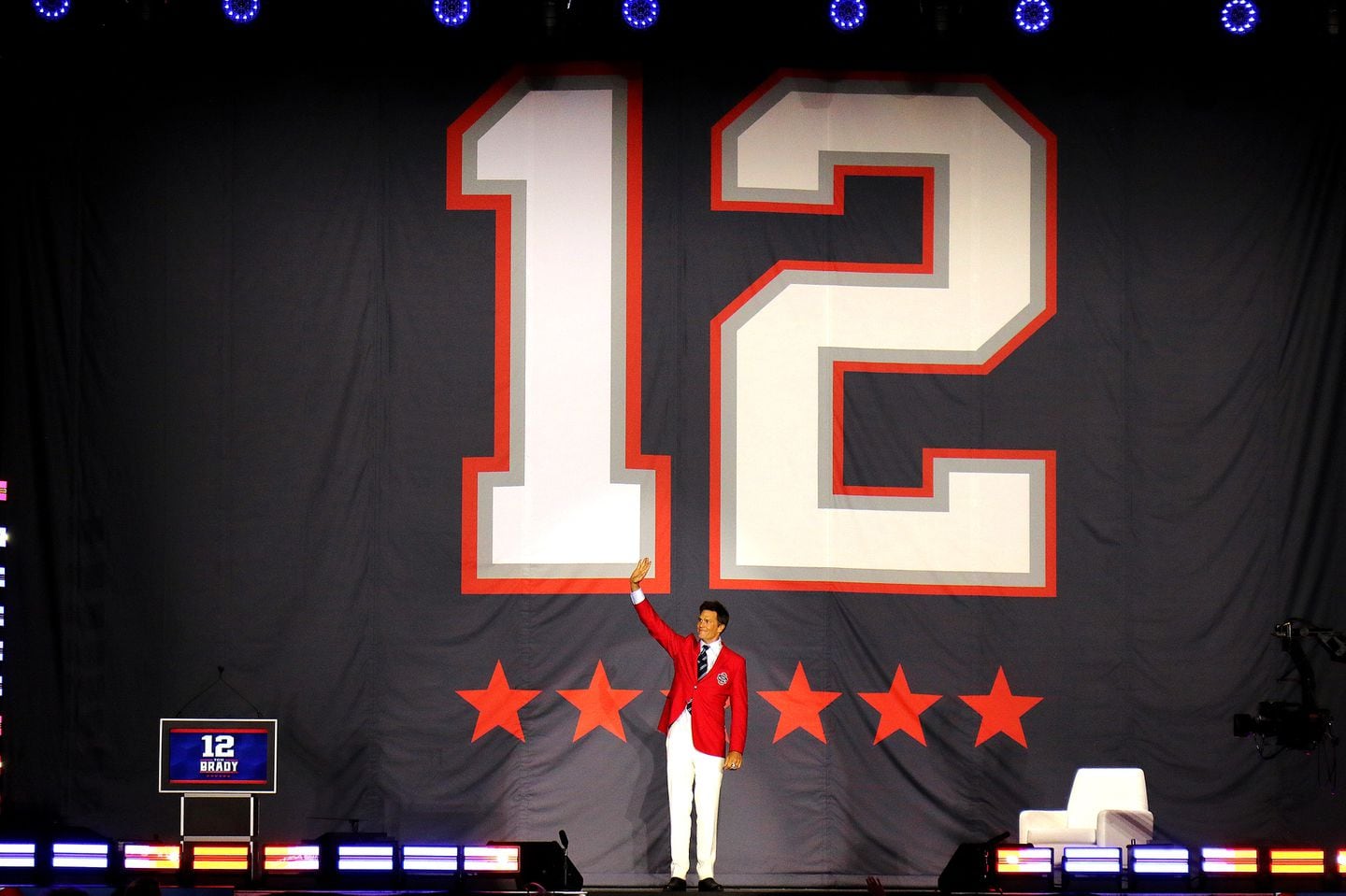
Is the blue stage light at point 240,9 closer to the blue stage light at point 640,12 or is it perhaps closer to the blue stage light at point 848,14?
the blue stage light at point 640,12

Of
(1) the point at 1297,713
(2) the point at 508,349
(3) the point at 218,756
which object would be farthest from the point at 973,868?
(2) the point at 508,349

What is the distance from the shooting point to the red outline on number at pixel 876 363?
8.56m

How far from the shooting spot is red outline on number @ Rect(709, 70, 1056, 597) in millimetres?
8562

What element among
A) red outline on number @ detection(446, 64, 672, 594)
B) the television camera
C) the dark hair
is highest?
red outline on number @ detection(446, 64, 672, 594)

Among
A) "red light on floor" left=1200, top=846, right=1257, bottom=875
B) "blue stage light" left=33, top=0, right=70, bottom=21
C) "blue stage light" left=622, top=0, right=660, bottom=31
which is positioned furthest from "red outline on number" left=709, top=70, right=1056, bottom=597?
"blue stage light" left=33, top=0, right=70, bottom=21

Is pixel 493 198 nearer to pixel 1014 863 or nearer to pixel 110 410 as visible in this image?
pixel 110 410

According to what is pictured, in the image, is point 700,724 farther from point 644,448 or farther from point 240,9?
point 240,9

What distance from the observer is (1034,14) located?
8.21m

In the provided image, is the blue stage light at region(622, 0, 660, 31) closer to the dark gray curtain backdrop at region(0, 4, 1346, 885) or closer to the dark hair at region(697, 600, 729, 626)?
the dark gray curtain backdrop at region(0, 4, 1346, 885)

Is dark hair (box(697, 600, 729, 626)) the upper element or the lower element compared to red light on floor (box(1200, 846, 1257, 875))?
upper

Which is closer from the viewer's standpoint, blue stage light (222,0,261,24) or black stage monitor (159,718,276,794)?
black stage monitor (159,718,276,794)

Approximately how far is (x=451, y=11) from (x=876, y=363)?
117 inches

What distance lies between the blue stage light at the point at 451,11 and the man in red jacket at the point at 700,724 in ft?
10.0

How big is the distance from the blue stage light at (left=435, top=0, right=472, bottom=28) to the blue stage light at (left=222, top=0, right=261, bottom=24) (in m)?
0.96
